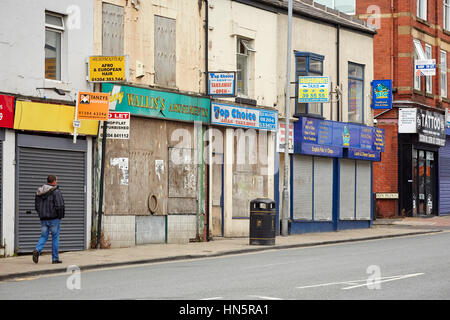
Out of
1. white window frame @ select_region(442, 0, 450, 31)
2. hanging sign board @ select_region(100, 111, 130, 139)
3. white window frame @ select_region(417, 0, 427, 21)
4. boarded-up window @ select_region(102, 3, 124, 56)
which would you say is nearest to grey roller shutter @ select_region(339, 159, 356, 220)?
white window frame @ select_region(417, 0, 427, 21)

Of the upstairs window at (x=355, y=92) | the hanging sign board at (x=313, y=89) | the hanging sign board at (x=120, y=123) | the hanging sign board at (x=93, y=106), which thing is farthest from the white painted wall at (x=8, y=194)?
the upstairs window at (x=355, y=92)

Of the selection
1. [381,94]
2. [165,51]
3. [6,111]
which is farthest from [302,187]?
[6,111]

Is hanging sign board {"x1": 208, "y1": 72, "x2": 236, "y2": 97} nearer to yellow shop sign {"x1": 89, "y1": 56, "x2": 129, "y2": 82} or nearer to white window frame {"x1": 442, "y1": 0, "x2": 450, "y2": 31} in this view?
yellow shop sign {"x1": 89, "y1": 56, "x2": 129, "y2": 82}

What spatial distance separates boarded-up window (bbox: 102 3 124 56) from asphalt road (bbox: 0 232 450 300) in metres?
6.47

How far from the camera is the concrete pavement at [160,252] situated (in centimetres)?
1692

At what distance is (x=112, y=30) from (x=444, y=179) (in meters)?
25.4

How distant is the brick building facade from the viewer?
128ft

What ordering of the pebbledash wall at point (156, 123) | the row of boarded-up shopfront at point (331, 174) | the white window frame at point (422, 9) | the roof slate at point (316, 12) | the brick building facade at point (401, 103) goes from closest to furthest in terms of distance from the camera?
the pebbledash wall at point (156, 123)
the roof slate at point (316, 12)
the row of boarded-up shopfront at point (331, 174)
the brick building facade at point (401, 103)
the white window frame at point (422, 9)

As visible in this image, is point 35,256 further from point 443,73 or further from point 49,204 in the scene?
point 443,73

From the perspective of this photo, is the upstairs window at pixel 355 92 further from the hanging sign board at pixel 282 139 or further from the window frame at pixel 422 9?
the window frame at pixel 422 9

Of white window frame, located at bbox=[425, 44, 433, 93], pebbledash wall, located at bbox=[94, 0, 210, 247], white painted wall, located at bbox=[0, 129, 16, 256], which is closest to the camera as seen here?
white painted wall, located at bbox=[0, 129, 16, 256]

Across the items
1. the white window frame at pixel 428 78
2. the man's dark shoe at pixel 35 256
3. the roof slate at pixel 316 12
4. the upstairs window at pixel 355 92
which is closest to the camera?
the man's dark shoe at pixel 35 256

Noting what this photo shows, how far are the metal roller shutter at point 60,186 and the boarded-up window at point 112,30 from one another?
2.98 meters
